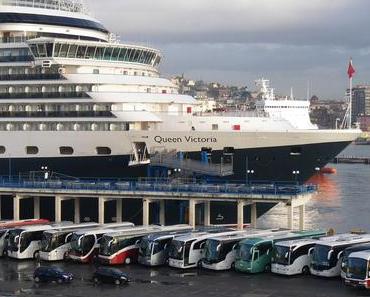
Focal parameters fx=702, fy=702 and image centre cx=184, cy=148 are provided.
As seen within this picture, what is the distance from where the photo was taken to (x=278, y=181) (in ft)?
133

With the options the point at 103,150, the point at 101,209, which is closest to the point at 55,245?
the point at 101,209

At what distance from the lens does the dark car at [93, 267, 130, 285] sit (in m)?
26.4

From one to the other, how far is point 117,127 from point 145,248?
13.0 metres

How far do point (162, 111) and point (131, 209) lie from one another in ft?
21.1

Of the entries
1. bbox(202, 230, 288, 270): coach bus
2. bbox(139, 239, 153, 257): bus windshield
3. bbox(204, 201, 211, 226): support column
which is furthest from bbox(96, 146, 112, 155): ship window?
bbox(202, 230, 288, 270): coach bus

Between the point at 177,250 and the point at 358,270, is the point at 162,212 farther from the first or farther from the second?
the point at 358,270

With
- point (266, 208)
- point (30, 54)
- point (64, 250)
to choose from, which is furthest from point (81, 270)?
point (30, 54)

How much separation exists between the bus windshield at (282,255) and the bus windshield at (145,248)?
5.45 m

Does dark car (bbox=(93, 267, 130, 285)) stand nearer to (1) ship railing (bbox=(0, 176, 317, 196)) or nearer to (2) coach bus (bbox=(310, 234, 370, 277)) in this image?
(2) coach bus (bbox=(310, 234, 370, 277))

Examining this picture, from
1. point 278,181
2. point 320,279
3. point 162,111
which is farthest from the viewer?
point 162,111

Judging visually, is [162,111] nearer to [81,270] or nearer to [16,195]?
[16,195]

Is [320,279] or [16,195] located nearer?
[320,279]

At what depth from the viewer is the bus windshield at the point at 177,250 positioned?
2898 centimetres

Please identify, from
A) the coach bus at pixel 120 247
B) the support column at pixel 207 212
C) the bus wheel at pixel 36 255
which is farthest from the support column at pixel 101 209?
the coach bus at pixel 120 247
